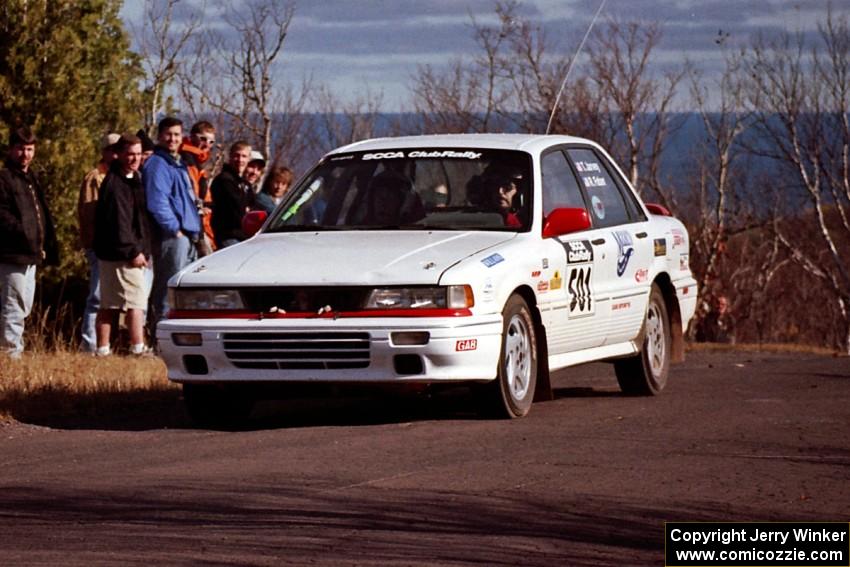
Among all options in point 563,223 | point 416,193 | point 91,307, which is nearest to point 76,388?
point 416,193

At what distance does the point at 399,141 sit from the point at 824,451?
3.84m

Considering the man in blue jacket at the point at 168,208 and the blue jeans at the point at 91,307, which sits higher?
the man in blue jacket at the point at 168,208

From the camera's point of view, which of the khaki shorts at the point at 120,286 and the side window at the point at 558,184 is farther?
the khaki shorts at the point at 120,286

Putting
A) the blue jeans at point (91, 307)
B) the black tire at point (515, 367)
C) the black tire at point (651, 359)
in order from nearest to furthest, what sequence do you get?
1. the black tire at point (515, 367)
2. the black tire at point (651, 359)
3. the blue jeans at point (91, 307)

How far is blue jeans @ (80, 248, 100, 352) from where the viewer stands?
51.1 feet

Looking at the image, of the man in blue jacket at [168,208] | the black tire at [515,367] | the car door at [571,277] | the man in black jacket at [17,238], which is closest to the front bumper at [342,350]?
the black tire at [515,367]

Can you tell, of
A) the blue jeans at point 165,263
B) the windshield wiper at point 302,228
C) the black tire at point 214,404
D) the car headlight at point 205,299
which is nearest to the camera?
the car headlight at point 205,299

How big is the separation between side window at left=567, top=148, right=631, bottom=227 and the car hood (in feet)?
4.49

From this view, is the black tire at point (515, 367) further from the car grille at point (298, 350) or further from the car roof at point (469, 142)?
the car roof at point (469, 142)

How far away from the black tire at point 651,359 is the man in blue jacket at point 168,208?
4.08m

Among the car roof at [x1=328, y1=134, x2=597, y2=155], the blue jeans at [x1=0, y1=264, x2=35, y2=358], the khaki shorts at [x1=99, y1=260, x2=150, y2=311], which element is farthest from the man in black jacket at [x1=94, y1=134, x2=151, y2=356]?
the car roof at [x1=328, y1=134, x2=597, y2=155]

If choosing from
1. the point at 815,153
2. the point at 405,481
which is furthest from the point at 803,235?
the point at 405,481

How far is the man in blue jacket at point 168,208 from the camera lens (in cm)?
1489

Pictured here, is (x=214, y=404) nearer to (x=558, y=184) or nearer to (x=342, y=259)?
(x=342, y=259)
